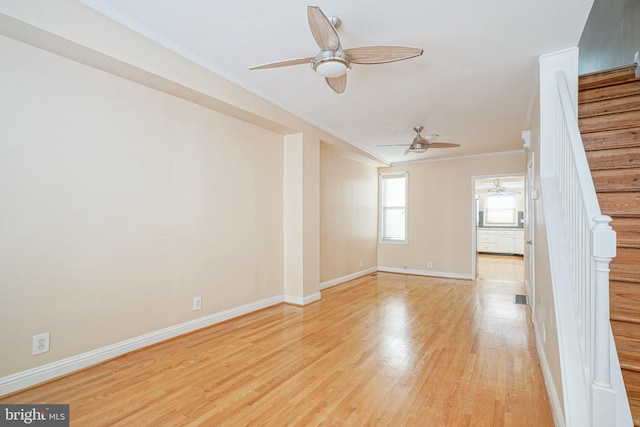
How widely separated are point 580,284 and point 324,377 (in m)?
1.81

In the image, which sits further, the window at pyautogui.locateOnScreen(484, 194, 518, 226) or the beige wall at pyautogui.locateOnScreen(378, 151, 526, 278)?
the window at pyautogui.locateOnScreen(484, 194, 518, 226)

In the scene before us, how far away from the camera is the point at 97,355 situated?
2.56 m

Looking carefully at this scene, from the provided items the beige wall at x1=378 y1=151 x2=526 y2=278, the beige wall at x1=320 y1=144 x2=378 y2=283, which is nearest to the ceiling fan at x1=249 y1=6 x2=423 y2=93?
the beige wall at x1=320 y1=144 x2=378 y2=283

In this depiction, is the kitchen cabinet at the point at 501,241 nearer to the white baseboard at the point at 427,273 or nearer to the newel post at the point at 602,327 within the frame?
the white baseboard at the point at 427,273

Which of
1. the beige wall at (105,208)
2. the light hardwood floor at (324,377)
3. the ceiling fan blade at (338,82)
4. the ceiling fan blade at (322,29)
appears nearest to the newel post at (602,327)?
the light hardwood floor at (324,377)

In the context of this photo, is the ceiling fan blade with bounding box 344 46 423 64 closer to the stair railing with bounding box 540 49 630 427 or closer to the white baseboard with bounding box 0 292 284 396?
the stair railing with bounding box 540 49 630 427

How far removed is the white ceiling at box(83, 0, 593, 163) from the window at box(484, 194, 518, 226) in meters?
8.25

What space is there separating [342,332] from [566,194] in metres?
2.44

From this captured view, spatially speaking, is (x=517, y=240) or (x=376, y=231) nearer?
(x=376, y=231)

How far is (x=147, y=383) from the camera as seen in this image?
2275 mm

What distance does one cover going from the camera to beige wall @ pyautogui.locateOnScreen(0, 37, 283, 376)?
2170 mm

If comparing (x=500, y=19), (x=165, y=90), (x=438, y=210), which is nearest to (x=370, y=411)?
(x=500, y=19)

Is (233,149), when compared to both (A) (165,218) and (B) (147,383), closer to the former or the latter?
(A) (165,218)

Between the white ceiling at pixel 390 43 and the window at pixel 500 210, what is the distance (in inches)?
325
